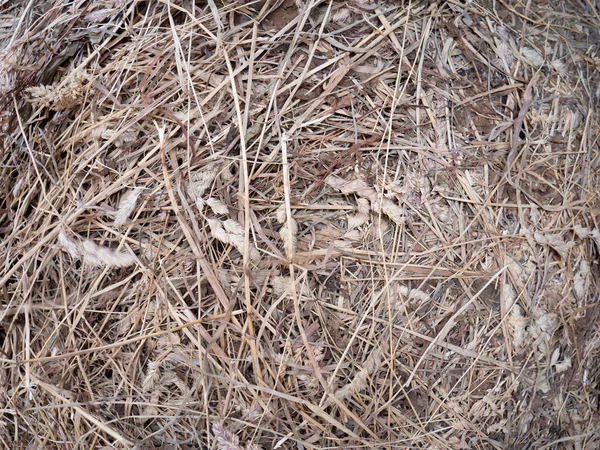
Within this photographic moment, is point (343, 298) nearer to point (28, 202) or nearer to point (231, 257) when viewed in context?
point (231, 257)

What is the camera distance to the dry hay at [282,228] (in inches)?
31.3

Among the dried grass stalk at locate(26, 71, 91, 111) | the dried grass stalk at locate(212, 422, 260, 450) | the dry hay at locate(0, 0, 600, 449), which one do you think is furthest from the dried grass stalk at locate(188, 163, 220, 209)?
the dried grass stalk at locate(212, 422, 260, 450)

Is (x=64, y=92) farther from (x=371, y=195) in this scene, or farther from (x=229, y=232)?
(x=371, y=195)

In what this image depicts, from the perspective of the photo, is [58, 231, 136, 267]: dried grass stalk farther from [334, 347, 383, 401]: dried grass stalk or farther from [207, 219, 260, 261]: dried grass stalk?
[334, 347, 383, 401]: dried grass stalk

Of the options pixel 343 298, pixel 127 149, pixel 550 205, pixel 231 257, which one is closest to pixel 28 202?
pixel 127 149

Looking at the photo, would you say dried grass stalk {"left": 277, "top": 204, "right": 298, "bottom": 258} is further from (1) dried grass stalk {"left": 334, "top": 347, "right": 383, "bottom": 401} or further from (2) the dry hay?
(1) dried grass stalk {"left": 334, "top": 347, "right": 383, "bottom": 401}

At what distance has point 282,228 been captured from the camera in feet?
2.54

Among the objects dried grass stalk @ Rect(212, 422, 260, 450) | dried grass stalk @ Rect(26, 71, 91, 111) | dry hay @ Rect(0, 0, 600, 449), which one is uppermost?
dried grass stalk @ Rect(26, 71, 91, 111)

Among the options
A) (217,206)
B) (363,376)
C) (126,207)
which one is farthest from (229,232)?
(363,376)

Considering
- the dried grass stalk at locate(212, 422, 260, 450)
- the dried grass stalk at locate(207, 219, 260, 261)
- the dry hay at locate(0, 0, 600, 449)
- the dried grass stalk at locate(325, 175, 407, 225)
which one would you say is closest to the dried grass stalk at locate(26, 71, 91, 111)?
the dry hay at locate(0, 0, 600, 449)

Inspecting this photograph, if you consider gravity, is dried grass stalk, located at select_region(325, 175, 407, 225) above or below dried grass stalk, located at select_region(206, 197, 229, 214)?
Answer: below

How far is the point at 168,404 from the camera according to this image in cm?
81

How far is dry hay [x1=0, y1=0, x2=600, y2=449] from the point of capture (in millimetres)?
795

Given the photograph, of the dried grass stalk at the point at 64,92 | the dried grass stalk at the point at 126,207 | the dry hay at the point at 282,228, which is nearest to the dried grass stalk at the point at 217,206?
the dry hay at the point at 282,228
